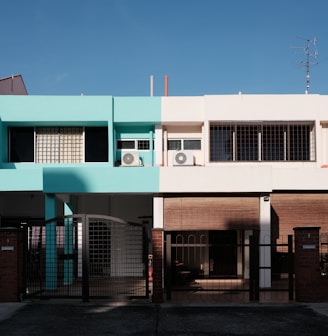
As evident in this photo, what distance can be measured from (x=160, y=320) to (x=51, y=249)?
19.6 ft

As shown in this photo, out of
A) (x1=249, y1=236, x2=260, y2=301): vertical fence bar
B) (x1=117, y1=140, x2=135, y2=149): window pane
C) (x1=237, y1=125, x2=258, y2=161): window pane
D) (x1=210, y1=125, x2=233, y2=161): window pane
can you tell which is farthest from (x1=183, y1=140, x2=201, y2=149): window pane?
(x1=249, y1=236, x2=260, y2=301): vertical fence bar

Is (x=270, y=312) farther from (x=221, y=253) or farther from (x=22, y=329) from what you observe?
(x=221, y=253)

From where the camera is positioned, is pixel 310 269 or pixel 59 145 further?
pixel 59 145

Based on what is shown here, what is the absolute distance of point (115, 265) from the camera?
17.7 metres

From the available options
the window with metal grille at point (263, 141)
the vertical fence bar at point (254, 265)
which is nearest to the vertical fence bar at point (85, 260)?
the vertical fence bar at point (254, 265)

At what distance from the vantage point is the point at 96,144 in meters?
18.0

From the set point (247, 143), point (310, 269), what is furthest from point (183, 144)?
point (310, 269)

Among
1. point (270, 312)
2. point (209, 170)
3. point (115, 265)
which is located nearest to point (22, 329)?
point (270, 312)

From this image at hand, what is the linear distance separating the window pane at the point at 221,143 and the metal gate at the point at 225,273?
116 inches

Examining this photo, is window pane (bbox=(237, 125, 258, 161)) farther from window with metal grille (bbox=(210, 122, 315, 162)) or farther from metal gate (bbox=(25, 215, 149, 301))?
metal gate (bbox=(25, 215, 149, 301))

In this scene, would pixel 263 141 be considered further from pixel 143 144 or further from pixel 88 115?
pixel 88 115

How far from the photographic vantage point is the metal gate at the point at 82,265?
11766 mm

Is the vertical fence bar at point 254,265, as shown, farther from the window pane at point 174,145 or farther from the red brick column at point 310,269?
the window pane at point 174,145

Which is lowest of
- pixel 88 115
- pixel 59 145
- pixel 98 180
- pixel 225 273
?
pixel 225 273
